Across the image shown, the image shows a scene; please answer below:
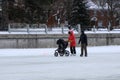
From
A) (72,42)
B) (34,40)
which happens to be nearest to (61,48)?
(72,42)

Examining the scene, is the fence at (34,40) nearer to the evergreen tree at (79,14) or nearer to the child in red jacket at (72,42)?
the child in red jacket at (72,42)

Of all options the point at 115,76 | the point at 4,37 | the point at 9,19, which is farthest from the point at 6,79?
the point at 9,19

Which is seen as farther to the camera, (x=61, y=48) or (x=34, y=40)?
(x=34, y=40)

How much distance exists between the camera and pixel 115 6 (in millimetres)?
70812

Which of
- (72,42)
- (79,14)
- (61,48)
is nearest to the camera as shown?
(61,48)

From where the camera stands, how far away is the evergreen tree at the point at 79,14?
60125 millimetres

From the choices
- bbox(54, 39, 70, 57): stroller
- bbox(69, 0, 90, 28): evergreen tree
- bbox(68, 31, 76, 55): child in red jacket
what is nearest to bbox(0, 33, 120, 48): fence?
bbox(68, 31, 76, 55): child in red jacket

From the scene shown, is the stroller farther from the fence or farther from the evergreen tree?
the evergreen tree

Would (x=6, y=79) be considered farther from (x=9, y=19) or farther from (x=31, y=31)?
(x=9, y=19)

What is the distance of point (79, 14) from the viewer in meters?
61.2

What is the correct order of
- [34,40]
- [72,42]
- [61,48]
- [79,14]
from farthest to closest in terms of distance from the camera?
[79,14] < [34,40] < [72,42] < [61,48]

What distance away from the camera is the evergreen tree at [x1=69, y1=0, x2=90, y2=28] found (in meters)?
60.1

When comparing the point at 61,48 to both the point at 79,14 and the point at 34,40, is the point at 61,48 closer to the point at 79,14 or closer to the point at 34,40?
the point at 34,40

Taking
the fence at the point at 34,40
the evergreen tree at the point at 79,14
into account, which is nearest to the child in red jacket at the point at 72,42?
the fence at the point at 34,40
